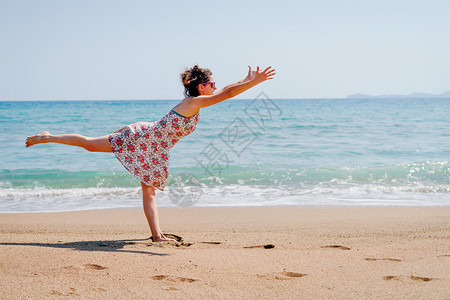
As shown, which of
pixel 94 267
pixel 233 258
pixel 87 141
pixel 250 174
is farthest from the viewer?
pixel 250 174

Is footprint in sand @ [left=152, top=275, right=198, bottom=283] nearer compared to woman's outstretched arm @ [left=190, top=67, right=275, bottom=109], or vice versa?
footprint in sand @ [left=152, top=275, right=198, bottom=283]

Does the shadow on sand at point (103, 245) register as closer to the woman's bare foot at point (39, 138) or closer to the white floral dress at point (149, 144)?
the white floral dress at point (149, 144)

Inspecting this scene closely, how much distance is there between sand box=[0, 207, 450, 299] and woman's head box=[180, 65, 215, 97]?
4.92 feet

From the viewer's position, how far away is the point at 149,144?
405 centimetres

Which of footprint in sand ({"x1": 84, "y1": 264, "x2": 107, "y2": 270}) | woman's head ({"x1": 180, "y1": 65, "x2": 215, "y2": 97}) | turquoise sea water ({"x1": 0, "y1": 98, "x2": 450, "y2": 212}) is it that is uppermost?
woman's head ({"x1": 180, "y1": 65, "x2": 215, "y2": 97})

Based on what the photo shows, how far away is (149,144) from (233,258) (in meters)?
1.40

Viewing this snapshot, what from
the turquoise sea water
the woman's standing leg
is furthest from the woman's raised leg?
the turquoise sea water

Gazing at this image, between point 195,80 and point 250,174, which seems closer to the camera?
point 195,80

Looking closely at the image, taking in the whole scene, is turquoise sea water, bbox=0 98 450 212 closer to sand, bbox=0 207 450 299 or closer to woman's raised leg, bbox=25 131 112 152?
sand, bbox=0 207 450 299

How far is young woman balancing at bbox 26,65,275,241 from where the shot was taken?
3.94m

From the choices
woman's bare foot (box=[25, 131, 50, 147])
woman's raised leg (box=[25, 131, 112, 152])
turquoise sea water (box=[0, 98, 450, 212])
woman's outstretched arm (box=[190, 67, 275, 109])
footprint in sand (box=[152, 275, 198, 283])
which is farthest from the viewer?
turquoise sea water (box=[0, 98, 450, 212])

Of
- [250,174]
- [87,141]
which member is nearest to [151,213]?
[87,141]

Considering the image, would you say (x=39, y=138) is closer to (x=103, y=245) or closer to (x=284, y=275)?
(x=103, y=245)

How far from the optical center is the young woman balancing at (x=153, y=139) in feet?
12.9
